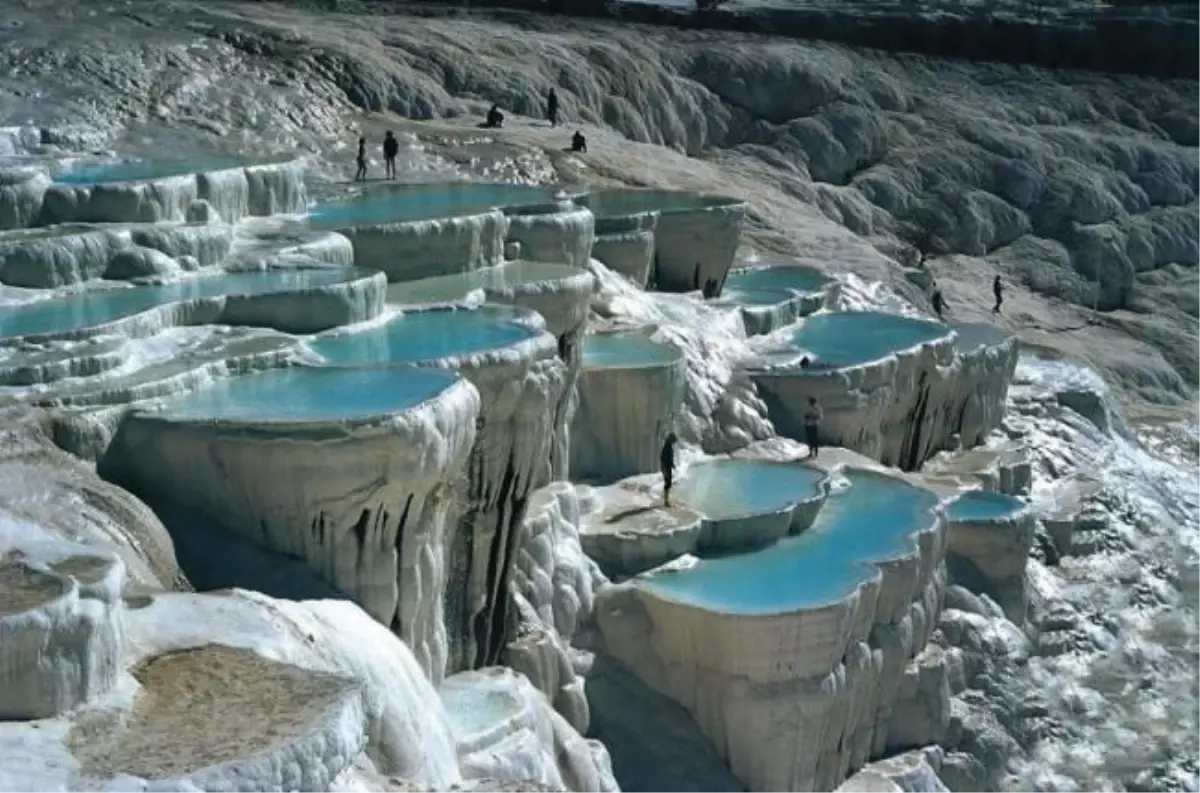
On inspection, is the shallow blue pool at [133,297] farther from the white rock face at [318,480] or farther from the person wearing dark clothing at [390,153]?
the person wearing dark clothing at [390,153]

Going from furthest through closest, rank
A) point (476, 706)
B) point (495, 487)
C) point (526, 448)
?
point (526, 448)
point (495, 487)
point (476, 706)

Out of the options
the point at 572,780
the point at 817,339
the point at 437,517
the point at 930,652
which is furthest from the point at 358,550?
the point at 817,339

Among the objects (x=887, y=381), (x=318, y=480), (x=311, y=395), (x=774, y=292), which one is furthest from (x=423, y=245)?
(x=774, y=292)

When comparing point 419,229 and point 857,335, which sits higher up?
point 419,229

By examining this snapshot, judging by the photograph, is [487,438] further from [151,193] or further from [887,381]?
[887,381]

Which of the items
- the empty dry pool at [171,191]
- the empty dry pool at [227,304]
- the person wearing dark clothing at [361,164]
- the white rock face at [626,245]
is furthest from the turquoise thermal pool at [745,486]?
the person wearing dark clothing at [361,164]

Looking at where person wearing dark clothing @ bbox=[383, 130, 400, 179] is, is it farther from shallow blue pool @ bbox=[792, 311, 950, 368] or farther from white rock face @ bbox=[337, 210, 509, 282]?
shallow blue pool @ bbox=[792, 311, 950, 368]

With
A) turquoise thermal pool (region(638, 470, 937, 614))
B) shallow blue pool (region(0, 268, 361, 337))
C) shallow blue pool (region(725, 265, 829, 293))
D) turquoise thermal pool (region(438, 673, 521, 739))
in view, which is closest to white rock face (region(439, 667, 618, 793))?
turquoise thermal pool (region(438, 673, 521, 739))
